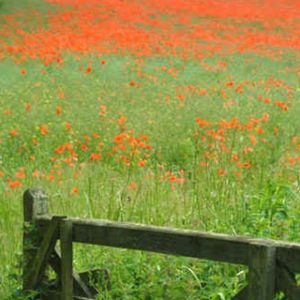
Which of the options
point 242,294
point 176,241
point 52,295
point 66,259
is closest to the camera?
point 242,294

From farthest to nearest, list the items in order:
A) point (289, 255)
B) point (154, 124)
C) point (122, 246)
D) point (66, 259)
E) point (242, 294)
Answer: point (154, 124)
point (66, 259)
point (122, 246)
point (242, 294)
point (289, 255)

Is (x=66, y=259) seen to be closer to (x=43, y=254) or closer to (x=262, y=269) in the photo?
(x=43, y=254)

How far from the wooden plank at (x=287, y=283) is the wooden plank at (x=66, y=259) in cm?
140

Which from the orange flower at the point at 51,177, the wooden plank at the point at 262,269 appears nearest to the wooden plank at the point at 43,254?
the wooden plank at the point at 262,269

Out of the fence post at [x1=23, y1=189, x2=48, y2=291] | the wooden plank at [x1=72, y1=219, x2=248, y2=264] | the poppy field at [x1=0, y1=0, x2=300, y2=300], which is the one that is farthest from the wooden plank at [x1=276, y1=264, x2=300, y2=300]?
the fence post at [x1=23, y1=189, x2=48, y2=291]

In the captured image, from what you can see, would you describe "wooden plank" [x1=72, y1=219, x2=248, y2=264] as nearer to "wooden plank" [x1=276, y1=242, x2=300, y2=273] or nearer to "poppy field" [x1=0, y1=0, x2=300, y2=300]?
"wooden plank" [x1=276, y1=242, x2=300, y2=273]

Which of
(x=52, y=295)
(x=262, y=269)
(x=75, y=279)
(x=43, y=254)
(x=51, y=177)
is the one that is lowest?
(x=52, y=295)

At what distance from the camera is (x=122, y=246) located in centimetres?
525

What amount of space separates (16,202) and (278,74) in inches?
447

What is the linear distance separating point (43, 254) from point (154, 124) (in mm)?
6349

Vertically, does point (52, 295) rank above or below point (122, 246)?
below

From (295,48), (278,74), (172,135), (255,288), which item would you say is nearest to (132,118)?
(172,135)

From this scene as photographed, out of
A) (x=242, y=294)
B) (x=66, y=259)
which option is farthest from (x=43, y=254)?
(x=242, y=294)

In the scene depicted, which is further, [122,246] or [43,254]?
[43,254]
